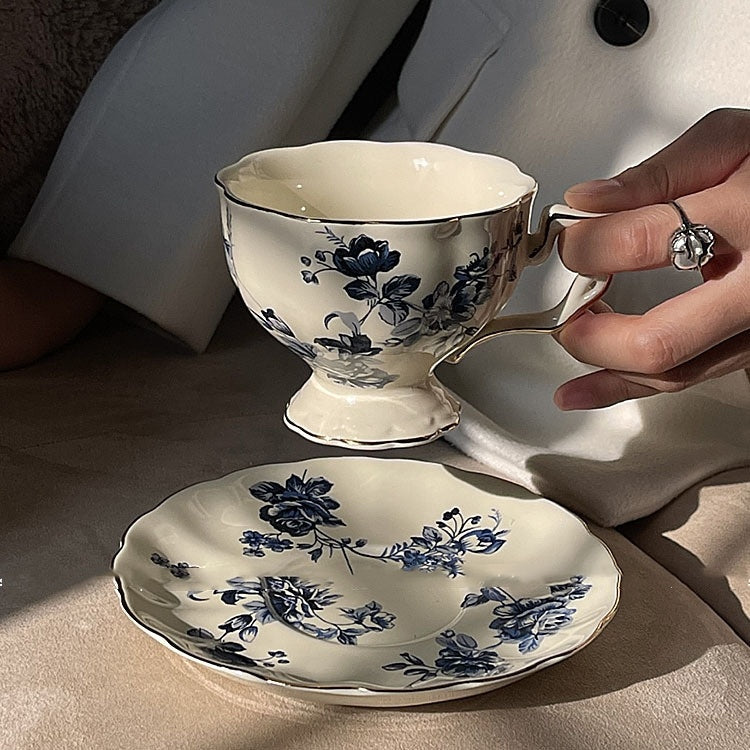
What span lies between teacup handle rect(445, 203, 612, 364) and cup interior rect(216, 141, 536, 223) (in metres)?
0.03

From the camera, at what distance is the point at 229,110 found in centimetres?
73

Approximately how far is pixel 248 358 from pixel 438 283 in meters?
0.36

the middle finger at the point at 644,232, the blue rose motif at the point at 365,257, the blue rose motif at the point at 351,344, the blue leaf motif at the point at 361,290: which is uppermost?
the middle finger at the point at 644,232

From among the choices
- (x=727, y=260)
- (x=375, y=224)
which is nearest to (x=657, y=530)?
(x=727, y=260)

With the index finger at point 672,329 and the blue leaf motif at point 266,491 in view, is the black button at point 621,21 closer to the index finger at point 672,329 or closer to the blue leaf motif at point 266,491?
the index finger at point 672,329

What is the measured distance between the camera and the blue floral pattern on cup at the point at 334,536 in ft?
1.75

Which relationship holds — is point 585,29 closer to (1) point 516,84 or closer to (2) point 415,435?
(1) point 516,84

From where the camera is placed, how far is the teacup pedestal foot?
1.55 feet

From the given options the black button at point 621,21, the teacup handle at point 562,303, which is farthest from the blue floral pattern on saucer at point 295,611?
the black button at point 621,21

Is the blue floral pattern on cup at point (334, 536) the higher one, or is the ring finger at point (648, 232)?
the ring finger at point (648, 232)

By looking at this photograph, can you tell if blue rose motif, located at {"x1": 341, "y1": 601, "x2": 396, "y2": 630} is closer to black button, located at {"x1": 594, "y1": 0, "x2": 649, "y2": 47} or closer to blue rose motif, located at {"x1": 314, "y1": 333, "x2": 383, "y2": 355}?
blue rose motif, located at {"x1": 314, "y1": 333, "x2": 383, "y2": 355}

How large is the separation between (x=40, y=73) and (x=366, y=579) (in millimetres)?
467

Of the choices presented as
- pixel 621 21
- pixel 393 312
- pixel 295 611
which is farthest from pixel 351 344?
pixel 621 21

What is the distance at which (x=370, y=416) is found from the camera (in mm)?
472
